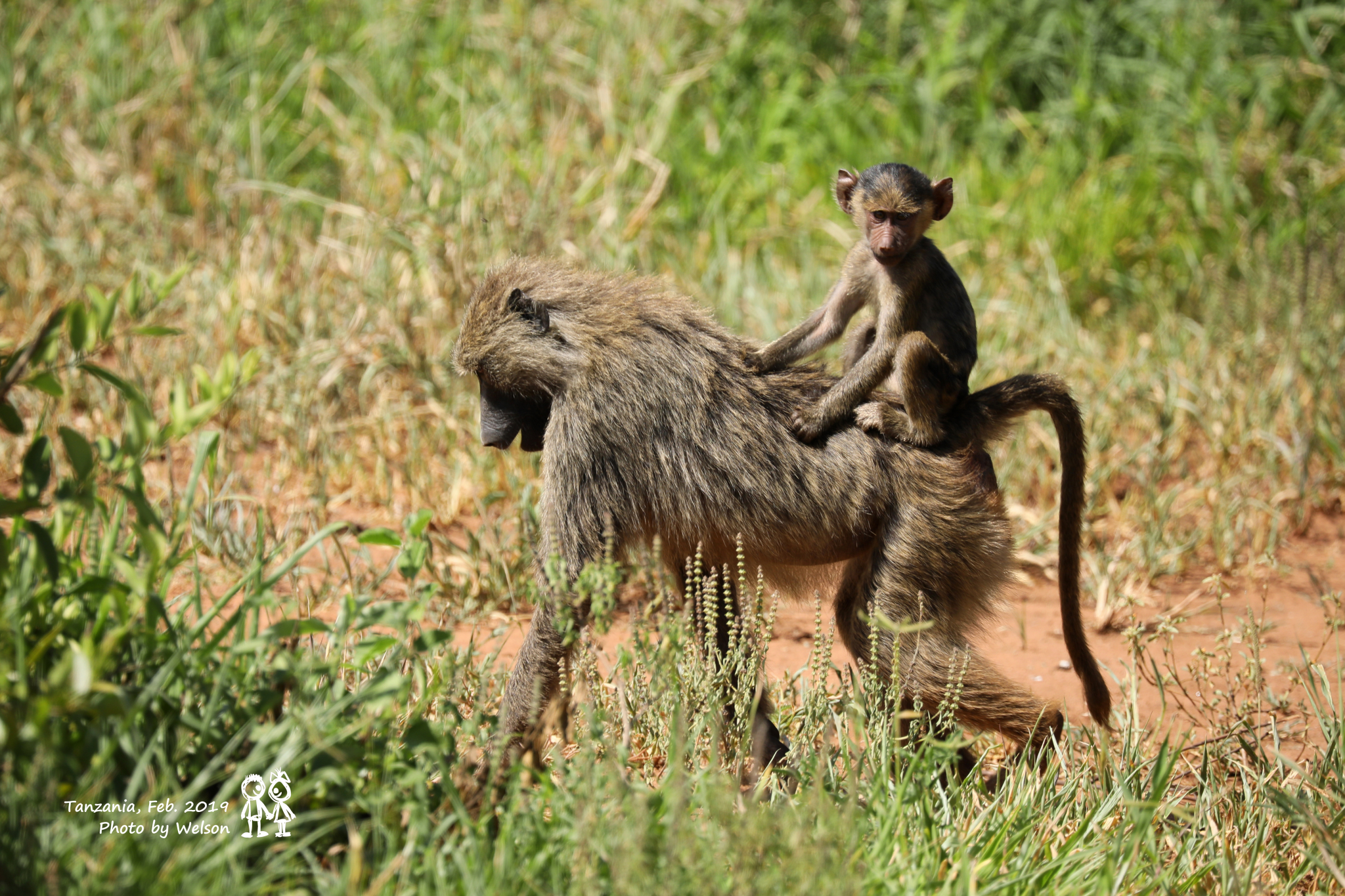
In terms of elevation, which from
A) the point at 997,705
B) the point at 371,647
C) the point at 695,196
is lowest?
the point at 997,705

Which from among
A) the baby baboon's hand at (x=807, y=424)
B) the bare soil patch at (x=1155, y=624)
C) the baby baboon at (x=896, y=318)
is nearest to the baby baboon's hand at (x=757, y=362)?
the baby baboon at (x=896, y=318)

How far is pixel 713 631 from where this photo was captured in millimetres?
2783

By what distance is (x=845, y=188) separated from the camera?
371 centimetres

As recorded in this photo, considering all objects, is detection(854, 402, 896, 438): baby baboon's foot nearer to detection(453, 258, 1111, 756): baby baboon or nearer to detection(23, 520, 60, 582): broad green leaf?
detection(453, 258, 1111, 756): baby baboon

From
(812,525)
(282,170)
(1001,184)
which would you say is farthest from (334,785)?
(1001,184)

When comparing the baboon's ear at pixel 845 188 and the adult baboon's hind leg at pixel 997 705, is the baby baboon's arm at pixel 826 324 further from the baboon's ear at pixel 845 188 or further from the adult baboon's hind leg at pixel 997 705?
the adult baboon's hind leg at pixel 997 705

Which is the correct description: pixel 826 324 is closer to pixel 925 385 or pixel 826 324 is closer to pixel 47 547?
pixel 925 385

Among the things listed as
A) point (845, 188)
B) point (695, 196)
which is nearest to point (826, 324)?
point (845, 188)

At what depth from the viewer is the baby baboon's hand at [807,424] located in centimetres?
335

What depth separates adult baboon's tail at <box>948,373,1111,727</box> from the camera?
11.0ft

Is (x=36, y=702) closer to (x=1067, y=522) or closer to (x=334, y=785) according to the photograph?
(x=334, y=785)

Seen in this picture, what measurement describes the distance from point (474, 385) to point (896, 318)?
2.54 m

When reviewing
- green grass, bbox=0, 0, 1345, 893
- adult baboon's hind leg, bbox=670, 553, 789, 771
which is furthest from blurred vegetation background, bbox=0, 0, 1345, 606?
adult baboon's hind leg, bbox=670, 553, 789, 771

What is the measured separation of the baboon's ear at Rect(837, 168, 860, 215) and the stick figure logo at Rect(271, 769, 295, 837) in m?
2.34
